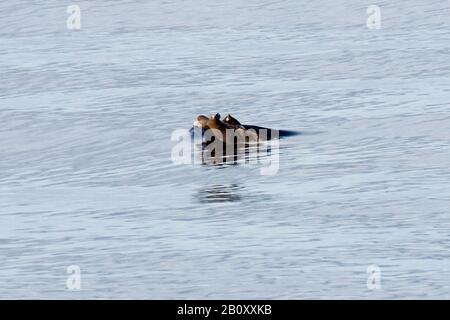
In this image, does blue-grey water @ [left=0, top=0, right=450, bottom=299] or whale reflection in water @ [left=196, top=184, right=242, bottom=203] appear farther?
whale reflection in water @ [left=196, top=184, right=242, bottom=203]

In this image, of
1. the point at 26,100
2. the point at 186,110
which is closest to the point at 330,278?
the point at 186,110

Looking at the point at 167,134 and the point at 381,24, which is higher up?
the point at 381,24

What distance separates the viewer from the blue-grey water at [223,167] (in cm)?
1841

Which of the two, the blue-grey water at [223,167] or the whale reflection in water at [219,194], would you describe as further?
the whale reflection in water at [219,194]

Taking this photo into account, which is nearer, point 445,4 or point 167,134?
point 167,134

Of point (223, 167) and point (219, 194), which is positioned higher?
point (223, 167)

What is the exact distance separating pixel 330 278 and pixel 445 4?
21.3 meters

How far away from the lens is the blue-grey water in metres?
18.4

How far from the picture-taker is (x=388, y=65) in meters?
32.0

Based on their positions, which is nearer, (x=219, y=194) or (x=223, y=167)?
(x=219, y=194)

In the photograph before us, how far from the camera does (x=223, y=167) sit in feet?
77.4
